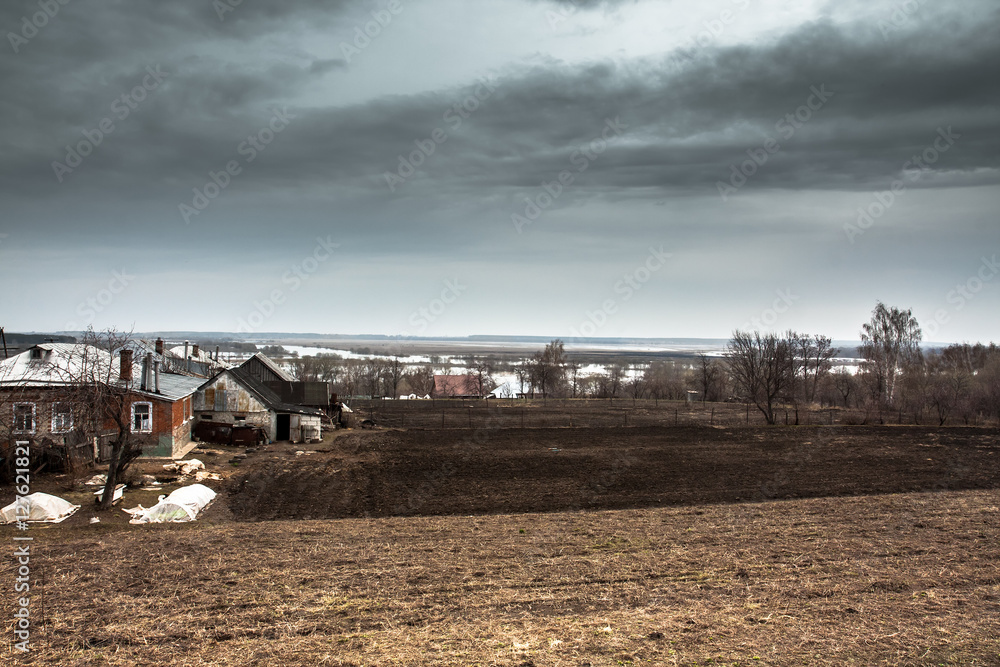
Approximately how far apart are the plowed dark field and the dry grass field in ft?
0.76

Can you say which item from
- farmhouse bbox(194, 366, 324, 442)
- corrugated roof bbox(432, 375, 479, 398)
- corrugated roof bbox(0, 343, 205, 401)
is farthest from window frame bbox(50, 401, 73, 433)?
corrugated roof bbox(432, 375, 479, 398)

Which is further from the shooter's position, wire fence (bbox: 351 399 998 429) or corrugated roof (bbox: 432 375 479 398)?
corrugated roof (bbox: 432 375 479 398)

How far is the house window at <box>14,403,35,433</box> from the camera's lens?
23.6 meters

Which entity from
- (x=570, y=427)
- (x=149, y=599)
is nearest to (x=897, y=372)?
(x=570, y=427)

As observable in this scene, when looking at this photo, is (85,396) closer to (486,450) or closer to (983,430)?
(486,450)

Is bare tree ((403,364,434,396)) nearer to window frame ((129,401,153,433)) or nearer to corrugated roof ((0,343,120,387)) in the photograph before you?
window frame ((129,401,153,433))

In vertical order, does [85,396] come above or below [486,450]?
above

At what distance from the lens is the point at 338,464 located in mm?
28688

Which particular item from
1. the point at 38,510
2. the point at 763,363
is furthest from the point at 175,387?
the point at 763,363

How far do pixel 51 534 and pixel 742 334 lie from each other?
51311mm

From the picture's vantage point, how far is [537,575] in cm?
1270

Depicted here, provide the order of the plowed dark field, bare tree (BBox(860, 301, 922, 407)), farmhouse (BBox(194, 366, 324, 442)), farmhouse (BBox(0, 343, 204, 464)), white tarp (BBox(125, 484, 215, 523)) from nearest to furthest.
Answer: white tarp (BBox(125, 484, 215, 523))
the plowed dark field
farmhouse (BBox(0, 343, 204, 464))
farmhouse (BBox(194, 366, 324, 442))
bare tree (BBox(860, 301, 922, 407))

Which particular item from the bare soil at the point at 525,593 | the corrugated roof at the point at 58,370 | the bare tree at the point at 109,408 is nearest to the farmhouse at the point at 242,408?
the corrugated roof at the point at 58,370

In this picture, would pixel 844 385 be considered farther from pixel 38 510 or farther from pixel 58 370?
pixel 38 510
